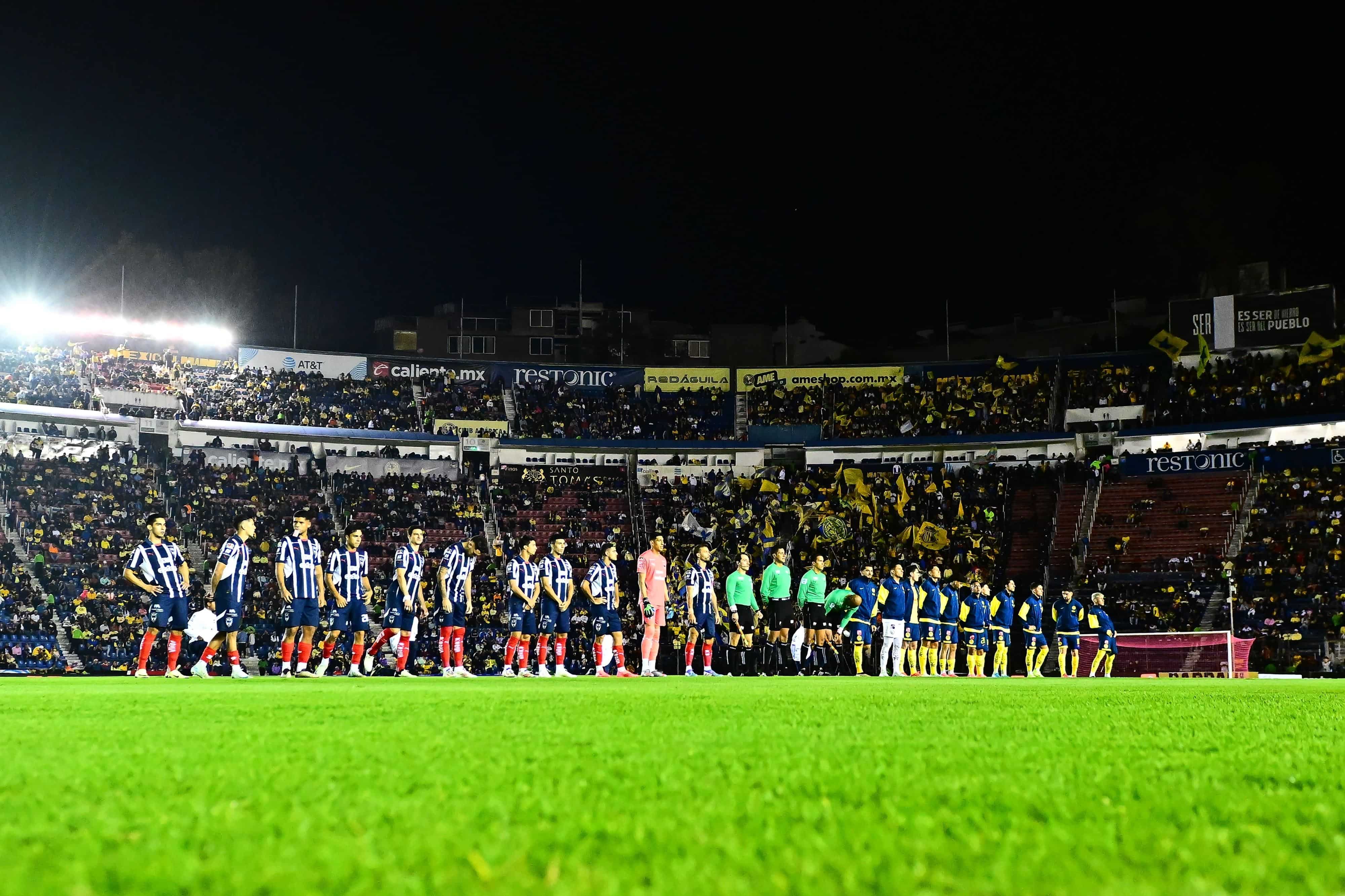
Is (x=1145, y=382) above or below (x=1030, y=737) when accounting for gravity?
above

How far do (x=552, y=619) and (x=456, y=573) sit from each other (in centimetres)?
183

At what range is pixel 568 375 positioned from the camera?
5791cm

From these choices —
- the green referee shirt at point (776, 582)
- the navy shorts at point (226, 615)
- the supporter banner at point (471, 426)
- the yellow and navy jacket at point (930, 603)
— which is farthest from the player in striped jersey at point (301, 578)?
the supporter banner at point (471, 426)

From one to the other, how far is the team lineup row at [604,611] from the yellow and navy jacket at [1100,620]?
3cm

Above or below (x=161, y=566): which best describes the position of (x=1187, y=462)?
above

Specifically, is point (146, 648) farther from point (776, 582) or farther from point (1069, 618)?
point (1069, 618)

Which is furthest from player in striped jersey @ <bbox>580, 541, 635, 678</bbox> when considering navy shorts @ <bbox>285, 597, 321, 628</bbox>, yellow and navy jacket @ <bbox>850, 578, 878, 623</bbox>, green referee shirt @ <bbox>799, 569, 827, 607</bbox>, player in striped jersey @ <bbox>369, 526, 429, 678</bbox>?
yellow and navy jacket @ <bbox>850, 578, 878, 623</bbox>

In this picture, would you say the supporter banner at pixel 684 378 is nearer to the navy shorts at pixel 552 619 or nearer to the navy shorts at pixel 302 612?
the navy shorts at pixel 552 619

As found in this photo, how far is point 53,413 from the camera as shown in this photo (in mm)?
46469

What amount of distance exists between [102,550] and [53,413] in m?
11.1

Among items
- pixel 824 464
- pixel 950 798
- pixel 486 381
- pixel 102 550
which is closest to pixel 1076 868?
pixel 950 798

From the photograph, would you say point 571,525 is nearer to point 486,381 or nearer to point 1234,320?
point 486,381

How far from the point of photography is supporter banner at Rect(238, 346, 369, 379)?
5512 cm

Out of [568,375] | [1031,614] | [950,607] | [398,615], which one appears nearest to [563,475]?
[568,375]
